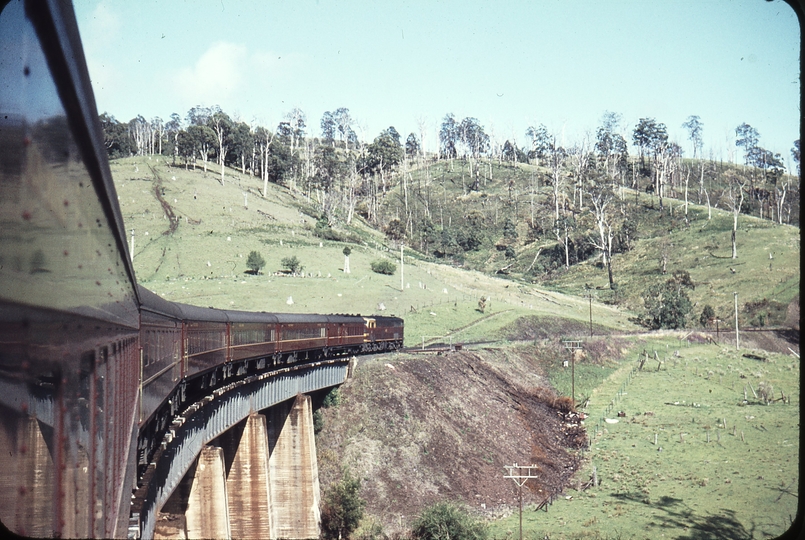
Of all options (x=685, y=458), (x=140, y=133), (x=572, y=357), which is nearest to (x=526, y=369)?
(x=572, y=357)

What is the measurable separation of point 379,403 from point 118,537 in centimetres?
3215

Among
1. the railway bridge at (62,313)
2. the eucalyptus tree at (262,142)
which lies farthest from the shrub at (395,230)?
the railway bridge at (62,313)

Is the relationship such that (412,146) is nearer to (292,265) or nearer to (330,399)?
(292,265)

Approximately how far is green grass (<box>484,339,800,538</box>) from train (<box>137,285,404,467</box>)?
10481 millimetres

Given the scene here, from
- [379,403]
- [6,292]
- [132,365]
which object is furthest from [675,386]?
[6,292]

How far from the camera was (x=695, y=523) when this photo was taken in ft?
92.7

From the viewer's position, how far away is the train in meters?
10.7

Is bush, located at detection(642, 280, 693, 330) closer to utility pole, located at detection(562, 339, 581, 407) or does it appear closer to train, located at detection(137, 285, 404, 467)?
utility pole, located at detection(562, 339, 581, 407)

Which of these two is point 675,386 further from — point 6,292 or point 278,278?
point 6,292

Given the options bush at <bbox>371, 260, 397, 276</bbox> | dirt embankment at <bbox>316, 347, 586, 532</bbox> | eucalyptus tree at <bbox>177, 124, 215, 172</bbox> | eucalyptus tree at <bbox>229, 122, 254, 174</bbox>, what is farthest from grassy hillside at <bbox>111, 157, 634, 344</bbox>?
dirt embankment at <bbox>316, 347, 586, 532</bbox>

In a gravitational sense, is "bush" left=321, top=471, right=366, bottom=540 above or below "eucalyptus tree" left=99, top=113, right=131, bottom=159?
below

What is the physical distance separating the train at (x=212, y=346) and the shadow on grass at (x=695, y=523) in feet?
48.6

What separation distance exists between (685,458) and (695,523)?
30.5 feet

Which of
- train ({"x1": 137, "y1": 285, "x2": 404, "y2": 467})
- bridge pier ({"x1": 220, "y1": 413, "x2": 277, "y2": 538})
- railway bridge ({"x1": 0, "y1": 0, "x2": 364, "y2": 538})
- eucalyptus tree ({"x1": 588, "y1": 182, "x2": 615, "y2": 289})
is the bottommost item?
bridge pier ({"x1": 220, "y1": 413, "x2": 277, "y2": 538})
